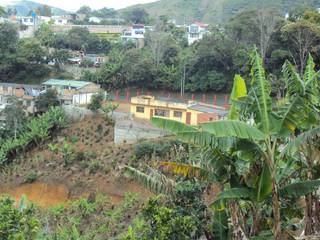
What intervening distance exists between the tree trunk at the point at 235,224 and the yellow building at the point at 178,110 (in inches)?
601

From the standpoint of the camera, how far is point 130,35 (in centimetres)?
4872

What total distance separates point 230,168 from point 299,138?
1.08 metres

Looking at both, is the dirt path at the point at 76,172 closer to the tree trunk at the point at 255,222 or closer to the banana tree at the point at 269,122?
the tree trunk at the point at 255,222

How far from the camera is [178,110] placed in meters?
24.0

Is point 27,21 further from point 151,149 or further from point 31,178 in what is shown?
point 151,149

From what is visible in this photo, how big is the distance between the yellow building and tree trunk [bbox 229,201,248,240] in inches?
601

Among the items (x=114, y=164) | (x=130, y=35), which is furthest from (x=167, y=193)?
(x=130, y=35)

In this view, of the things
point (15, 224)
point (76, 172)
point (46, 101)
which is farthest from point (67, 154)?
point (15, 224)

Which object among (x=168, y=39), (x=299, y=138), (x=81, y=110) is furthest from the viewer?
(x=168, y=39)

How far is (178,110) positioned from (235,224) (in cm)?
1710

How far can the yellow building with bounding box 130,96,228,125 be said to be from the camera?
22922 mm

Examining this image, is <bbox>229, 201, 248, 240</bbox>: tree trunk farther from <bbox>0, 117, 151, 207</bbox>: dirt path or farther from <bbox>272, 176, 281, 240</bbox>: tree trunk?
<bbox>0, 117, 151, 207</bbox>: dirt path

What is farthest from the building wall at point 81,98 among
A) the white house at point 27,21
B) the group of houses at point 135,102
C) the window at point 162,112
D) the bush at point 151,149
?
the white house at point 27,21

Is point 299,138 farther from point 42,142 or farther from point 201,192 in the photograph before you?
point 42,142
